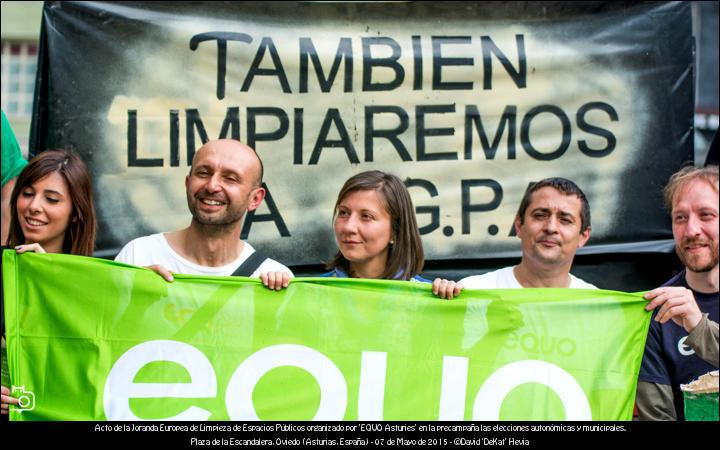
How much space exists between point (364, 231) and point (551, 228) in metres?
0.77

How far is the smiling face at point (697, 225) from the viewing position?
402cm

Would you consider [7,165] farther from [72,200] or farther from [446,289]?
[446,289]

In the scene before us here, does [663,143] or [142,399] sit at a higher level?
[663,143]

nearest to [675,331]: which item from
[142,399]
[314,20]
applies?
[142,399]

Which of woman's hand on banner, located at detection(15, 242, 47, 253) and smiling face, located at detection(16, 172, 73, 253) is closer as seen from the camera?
woman's hand on banner, located at detection(15, 242, 47, 253)

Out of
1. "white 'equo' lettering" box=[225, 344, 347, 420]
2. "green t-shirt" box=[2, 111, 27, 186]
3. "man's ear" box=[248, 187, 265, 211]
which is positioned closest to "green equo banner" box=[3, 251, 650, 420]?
"white 'equo' lettering" box=[225, 344, 347, 420]

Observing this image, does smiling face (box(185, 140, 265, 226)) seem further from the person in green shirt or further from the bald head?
the person in green shirt

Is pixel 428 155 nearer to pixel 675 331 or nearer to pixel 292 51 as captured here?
pixel 292 51

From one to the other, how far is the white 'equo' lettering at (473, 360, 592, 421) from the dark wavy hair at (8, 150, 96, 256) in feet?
5.53

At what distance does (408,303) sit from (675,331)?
1098mm

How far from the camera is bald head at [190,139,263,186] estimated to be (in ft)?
12.7

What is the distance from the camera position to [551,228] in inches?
155
